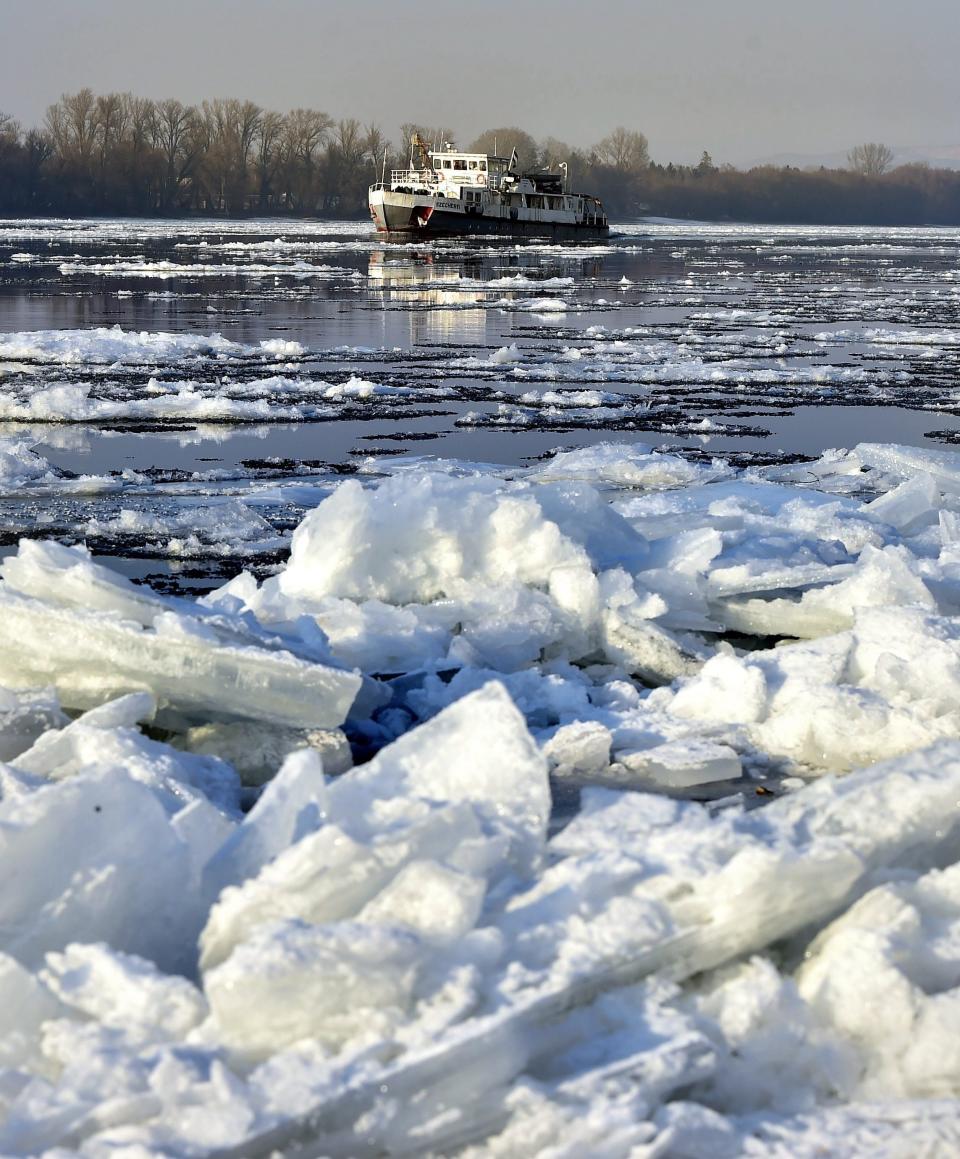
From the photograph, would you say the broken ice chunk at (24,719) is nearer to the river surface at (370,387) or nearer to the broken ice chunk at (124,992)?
the broken ice chunk at (124,992)

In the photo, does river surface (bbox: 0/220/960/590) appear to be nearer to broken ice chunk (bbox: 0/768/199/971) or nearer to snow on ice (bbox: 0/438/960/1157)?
snow on ice (bbox: 0/438/960/1157)

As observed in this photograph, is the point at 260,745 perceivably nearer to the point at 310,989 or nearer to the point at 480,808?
the point at 480,808

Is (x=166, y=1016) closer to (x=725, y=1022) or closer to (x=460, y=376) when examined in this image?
(x=725, y=1022)

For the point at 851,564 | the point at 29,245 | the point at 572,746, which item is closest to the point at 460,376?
Answer: the point at 851,564

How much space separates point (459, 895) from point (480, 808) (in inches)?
17.2

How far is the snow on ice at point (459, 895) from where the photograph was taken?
6.26 ft

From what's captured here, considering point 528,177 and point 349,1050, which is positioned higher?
point 528,177

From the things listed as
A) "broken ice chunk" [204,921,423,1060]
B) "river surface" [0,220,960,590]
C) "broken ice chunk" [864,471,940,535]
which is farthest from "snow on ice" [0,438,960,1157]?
"broken ice chunk" [864,471,940,535]

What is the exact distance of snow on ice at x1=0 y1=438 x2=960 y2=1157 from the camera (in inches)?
75.1

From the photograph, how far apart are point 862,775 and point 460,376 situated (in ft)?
30.4

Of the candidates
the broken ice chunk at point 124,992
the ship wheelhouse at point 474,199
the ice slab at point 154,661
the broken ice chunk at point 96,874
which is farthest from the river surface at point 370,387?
the ship wheelhouse at point 474,199

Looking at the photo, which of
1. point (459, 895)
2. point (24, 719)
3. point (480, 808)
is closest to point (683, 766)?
point (480, 808)

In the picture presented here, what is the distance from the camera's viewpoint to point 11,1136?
6.03 ft

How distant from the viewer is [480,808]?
2.54 metres
